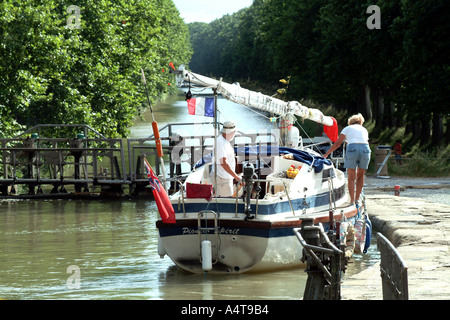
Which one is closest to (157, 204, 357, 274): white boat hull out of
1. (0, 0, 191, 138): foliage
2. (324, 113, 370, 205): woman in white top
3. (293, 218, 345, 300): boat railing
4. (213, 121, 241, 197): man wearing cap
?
(213, 121, 241, 197): man wearing cap

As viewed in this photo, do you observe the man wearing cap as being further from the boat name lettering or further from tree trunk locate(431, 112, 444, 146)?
tree trunk locate(431, 112, 444, 146)

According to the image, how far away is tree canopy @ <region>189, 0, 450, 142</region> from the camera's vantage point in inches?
1453

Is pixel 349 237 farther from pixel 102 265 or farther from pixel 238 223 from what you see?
pixel 102 265

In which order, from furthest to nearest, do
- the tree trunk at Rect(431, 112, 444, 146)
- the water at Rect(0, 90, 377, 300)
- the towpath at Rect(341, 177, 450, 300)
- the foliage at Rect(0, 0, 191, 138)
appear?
the tree trunk at Rect(431, 112, 444, 146), the foliage at Rect(0, 0, 191, 138), the water at Rect(0, 90, 377, 300), the towpath at Rect(341, 177, 450, 300)

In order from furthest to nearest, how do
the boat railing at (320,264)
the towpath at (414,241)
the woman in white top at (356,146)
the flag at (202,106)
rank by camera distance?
the woman in white top at (356,146)
the flag at (202,106)
the towpath at (414,241)
the boat railing at (320,264)

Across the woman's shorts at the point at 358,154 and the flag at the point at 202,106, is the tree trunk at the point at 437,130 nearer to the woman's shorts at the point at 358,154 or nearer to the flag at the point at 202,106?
the woman's shorts at the point at 358,154

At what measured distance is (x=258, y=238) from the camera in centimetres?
1516

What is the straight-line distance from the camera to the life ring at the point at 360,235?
16.9 metres

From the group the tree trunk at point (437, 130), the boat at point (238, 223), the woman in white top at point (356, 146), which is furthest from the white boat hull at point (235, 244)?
the tree trunk at point (437, 130)

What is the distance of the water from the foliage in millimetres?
10390

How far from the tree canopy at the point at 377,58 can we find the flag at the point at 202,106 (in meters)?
23.0

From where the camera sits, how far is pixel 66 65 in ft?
126

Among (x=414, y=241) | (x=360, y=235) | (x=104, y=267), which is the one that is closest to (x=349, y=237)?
(x=360, y=235)
